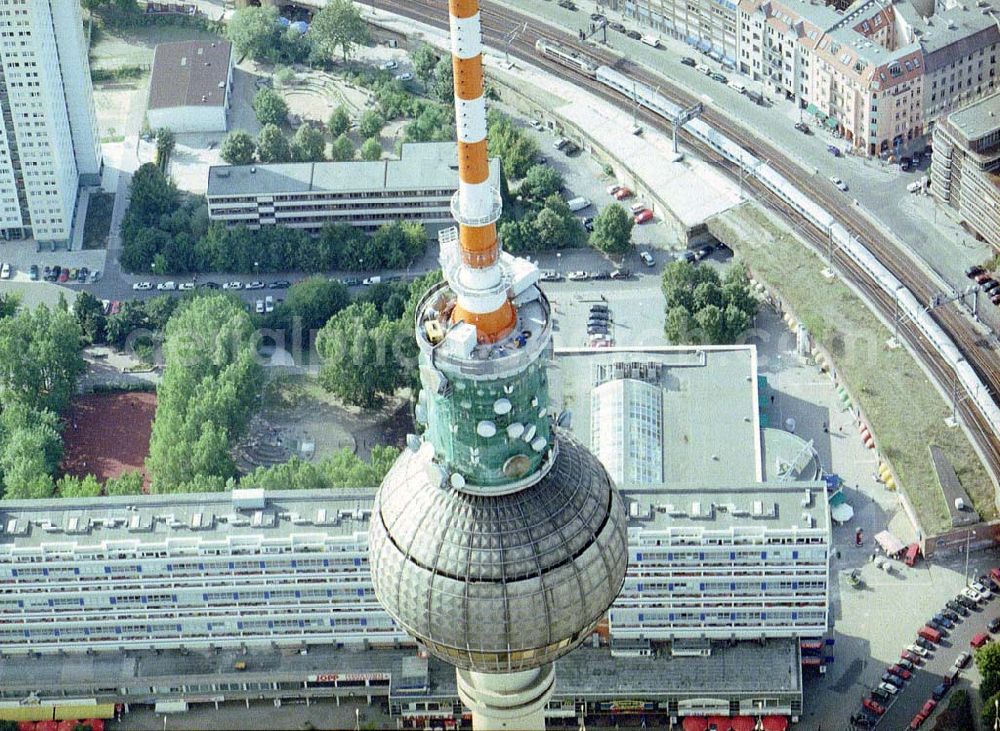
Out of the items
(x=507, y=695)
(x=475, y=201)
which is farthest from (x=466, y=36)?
(x=507, y=695)

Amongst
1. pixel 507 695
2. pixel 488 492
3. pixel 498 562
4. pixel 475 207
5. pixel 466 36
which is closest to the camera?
pixel 466 36

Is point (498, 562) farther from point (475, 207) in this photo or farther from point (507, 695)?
point (475, 207)

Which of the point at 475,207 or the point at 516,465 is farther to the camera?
the point at 516,465

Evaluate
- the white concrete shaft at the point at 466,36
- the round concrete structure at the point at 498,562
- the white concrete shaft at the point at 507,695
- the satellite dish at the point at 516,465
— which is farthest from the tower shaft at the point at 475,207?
the white concrete shaft at the point at 507,695

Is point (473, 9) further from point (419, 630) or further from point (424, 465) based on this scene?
point (419, 630)

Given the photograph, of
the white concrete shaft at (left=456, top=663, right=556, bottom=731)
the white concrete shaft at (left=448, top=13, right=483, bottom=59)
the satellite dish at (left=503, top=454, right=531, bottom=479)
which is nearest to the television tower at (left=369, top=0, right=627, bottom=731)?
the satellite dish at (left=503, top=454, right=531, bottom=479)

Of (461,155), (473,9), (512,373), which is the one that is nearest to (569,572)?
(512,373)
